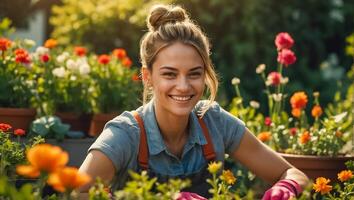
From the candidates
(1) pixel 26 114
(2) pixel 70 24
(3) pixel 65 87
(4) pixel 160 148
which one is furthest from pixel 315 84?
(4) pixel 160 148

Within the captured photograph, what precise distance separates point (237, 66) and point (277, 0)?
2.87 feet

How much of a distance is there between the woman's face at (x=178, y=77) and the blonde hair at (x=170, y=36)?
0.03 meters

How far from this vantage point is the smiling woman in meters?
2.74

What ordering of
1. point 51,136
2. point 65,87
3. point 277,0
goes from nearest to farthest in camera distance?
point 51,136, point 65,87, point 277,0

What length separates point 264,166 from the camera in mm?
3051

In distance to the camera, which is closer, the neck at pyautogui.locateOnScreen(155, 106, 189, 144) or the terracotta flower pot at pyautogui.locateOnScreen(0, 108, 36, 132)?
the neck at pyautogui.locateOnScreen(155, 106, 189, 144)

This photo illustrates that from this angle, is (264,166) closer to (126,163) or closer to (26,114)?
(126,163)

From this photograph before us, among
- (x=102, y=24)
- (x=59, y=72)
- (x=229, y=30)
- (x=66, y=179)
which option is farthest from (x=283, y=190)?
(x=229, y=30)

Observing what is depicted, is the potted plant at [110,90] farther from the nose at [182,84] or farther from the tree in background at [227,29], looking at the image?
the tree in background at [227,29]

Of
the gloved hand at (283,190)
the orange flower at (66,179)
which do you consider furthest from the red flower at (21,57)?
the orange flower at (66,179)

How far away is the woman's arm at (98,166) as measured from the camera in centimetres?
255

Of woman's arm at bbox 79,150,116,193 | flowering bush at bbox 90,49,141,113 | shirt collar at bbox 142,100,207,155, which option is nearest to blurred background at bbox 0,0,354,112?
flowering bush at bbox 90,49,141,113

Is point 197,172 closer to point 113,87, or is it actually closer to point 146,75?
point 146,75

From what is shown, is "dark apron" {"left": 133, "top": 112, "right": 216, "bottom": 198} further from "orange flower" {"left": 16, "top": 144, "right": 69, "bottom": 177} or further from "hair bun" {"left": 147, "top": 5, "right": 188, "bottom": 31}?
"orange flower" {"left": 16, "top": 144, "right": 69, "bottom": 177}
